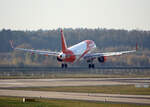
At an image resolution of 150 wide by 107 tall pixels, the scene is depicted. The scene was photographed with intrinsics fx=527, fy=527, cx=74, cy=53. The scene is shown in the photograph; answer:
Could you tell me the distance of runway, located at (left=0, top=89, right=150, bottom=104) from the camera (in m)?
55.6

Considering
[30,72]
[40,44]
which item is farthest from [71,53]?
[40,44]

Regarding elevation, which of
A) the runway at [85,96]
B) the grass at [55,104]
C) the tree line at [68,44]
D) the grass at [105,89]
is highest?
the grass at [55,104]

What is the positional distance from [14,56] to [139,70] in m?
46.3

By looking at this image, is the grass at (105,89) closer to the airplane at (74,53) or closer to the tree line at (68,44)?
the airplane at (74,53)

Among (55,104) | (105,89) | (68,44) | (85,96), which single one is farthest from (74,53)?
(68,44)

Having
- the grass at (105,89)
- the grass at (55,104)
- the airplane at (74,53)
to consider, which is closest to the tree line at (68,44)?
the airplane at (74,53)

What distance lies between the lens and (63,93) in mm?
63781

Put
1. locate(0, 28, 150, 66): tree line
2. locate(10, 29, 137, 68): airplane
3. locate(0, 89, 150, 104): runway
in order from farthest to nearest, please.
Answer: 1. locate(0, 28, 150, 66): tree line
2. locate(10, 29, 137, 68): airplane
3. locate(0, 89, 150, 104): runway

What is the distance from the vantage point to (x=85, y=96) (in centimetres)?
5997

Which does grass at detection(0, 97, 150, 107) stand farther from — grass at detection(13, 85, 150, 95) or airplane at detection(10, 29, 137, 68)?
airplane at detection(10, 29, 137, 68)

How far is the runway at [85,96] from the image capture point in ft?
182

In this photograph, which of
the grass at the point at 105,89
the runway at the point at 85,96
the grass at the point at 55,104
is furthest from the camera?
the grass at the point at 105,89

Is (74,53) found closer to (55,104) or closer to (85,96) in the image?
(85,96)

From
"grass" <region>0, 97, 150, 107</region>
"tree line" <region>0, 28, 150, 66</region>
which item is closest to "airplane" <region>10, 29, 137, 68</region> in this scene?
"tree line" <region>0, 28, 150, 66</region>
